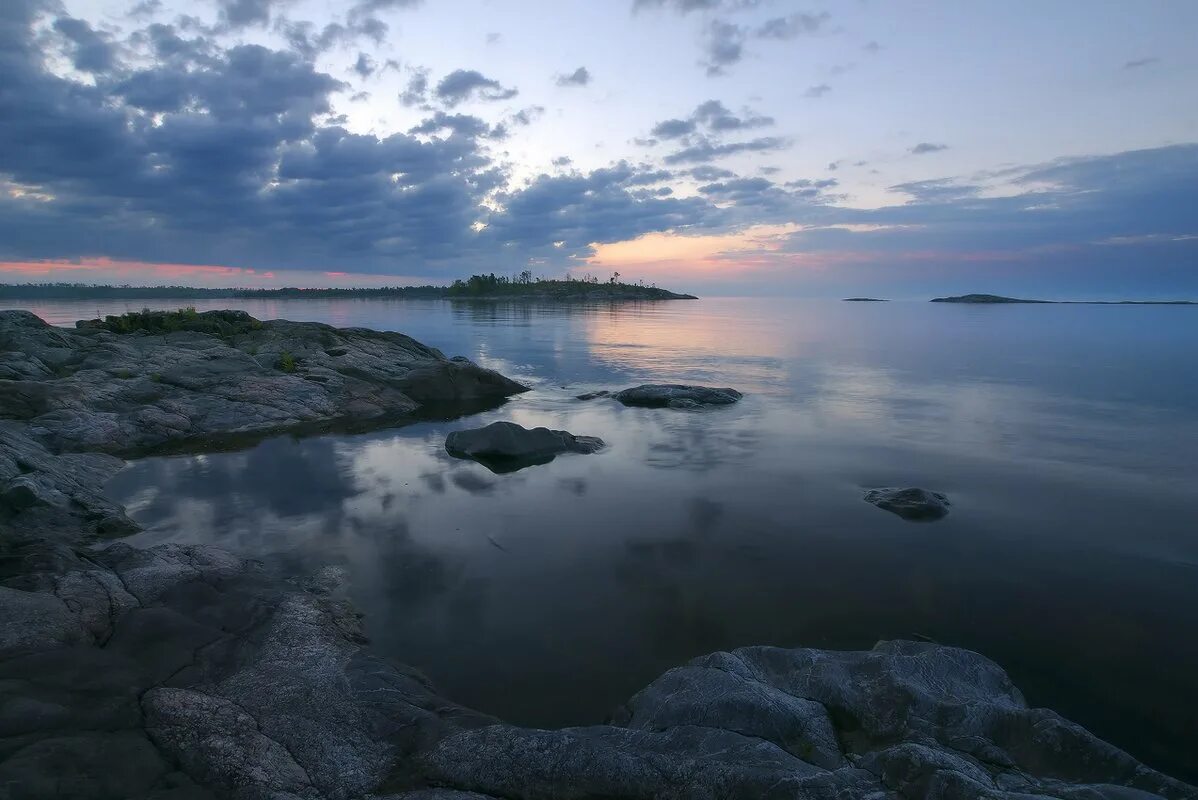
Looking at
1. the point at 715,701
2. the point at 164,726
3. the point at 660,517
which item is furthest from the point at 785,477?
the point at 164,726

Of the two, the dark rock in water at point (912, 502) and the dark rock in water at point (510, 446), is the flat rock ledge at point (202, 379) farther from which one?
the dark rock in water at point (912, 502)

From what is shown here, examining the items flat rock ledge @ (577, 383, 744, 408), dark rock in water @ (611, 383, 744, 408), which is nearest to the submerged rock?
flat rock ledge @ (577, 383, 744, 408)

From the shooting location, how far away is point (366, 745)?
6.04 metres

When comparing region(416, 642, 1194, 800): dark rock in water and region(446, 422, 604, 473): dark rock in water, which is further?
region(446, 422, 604, 473): dark rock in water

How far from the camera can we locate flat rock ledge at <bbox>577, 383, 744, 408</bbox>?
27.2m

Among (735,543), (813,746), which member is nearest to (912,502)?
(735,543)

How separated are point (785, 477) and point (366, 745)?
1334cm

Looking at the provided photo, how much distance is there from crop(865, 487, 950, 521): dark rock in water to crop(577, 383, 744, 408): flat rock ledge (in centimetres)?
1274

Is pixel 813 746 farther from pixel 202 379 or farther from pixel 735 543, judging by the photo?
pixel 202 379

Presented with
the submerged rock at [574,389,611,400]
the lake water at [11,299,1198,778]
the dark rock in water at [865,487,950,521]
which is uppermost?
the submerged rock at [574,389,611,400]

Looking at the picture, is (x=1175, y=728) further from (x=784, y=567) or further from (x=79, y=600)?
(x=79, y=600)

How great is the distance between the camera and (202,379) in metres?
22.8

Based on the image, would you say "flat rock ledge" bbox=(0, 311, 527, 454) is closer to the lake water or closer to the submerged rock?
the lake water

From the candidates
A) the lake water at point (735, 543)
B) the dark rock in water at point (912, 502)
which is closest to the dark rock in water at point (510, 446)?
the lake water at point (735, 543)
